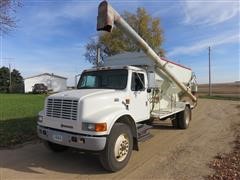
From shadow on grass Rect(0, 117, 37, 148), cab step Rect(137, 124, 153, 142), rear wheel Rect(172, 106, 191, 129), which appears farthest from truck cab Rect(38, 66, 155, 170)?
rear wheel Rect(172, 106, 191, 129)

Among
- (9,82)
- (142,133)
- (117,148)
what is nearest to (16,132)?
(142,133)

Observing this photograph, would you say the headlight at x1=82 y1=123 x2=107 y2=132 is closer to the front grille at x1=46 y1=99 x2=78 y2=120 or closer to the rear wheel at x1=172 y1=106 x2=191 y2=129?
the front grille at x1=46 y1=99 x2=78 y2=120

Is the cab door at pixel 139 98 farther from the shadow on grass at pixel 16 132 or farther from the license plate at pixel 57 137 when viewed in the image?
the shadow on grass at pixel 16 132

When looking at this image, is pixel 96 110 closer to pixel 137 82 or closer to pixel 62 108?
pixel 62 108

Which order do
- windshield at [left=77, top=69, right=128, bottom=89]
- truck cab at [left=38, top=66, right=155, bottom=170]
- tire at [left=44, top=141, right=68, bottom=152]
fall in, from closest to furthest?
1. truck cab at [left=38, top=66, right=155, bottom=170]
2. tire at [left=44, top=141, right=68, bottom=152]
3. windshield at [left=77, top=69, right=128, bottom=89]

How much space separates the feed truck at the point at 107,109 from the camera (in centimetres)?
542

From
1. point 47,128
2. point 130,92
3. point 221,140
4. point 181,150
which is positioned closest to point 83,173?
point 47,128

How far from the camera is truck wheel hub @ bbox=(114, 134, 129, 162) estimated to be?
567cm

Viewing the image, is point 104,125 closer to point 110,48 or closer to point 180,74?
point 180,74

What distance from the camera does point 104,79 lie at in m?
7.28

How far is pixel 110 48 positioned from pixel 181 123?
87.9ft

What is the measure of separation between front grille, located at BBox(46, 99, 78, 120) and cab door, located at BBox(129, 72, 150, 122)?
1.68 metres

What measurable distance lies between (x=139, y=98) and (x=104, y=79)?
1137 mm

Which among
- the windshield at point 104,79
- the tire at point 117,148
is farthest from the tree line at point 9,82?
the tire at point 117,148
